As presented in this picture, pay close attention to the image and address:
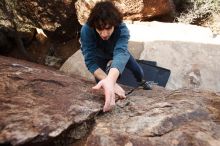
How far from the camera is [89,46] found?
300 centimetres

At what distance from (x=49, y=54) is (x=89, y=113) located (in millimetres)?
5654

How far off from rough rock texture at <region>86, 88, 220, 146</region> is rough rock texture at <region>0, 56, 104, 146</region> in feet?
0.51

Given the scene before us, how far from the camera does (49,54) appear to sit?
7.75 metres

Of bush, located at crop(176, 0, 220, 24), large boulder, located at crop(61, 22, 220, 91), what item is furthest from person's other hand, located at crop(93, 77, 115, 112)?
bush, located at crop(176, 0, 220, 24)

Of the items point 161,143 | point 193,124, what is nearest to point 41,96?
point 161,143

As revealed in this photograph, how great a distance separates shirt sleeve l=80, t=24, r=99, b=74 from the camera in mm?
2904

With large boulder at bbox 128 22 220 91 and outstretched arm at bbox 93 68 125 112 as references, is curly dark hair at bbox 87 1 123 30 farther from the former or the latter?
large boulder at bbox 128 22 220 91

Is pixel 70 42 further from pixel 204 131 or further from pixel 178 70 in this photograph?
pixel 204 131

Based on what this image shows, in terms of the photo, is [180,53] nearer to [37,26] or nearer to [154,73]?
[154,73]

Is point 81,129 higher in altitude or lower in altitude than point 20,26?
lower

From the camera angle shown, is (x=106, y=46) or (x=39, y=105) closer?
(x=39, y=105)

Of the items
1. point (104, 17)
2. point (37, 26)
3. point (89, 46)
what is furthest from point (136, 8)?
point (104, 17)

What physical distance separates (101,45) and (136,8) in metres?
3.46

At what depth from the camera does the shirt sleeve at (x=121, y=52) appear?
2.62 metres
